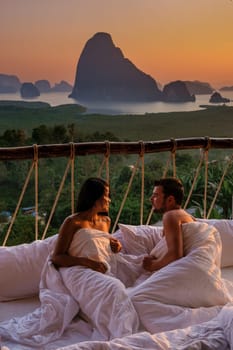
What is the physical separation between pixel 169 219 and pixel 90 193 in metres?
0.34

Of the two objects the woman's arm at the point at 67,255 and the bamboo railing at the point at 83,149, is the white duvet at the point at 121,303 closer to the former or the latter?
the woman's arm at the point at 67,255

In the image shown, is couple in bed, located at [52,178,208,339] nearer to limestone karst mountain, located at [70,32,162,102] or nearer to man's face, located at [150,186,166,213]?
man's face, located at [150,186,166,213]

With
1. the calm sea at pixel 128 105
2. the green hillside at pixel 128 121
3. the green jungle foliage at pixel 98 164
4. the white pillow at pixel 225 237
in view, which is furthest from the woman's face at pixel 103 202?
the calm sea at pixel 128 105

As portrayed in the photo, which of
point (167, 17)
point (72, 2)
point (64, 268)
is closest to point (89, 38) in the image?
point (72, 2)

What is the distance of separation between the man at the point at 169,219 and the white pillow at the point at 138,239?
0.10m

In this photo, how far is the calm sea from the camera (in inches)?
153

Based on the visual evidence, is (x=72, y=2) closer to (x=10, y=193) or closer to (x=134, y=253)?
(x=10, y=193)

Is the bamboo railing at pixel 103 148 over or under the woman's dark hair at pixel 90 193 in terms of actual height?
over

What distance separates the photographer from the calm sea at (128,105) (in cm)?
388

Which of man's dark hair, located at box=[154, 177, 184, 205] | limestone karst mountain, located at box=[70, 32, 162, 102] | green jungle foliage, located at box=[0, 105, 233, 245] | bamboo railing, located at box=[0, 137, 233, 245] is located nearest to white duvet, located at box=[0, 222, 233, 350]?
man's dark hair, located at box=[154, 177, 184, 205]

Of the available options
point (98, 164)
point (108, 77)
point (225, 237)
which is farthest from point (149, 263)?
point (108, 77)

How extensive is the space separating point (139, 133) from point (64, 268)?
187 centimetres

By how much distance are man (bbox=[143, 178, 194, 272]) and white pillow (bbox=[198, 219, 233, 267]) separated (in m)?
0.35

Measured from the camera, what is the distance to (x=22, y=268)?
7.82ft
